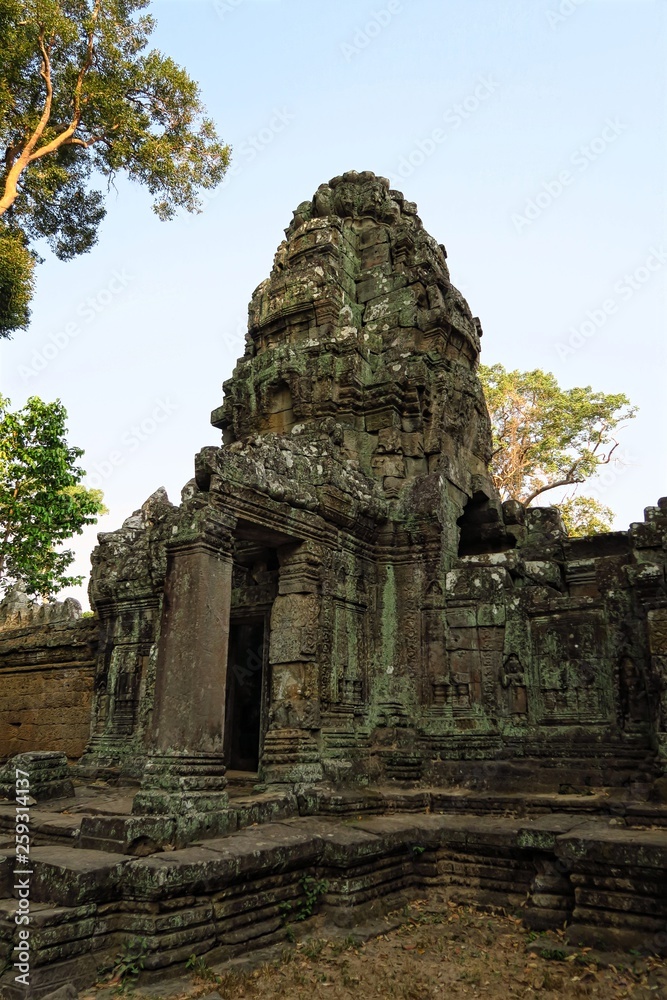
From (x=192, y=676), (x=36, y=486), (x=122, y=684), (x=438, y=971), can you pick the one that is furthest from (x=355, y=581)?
(x=36, y=486)

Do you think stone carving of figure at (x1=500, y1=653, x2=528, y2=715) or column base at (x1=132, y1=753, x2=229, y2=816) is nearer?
column base at (x1=132, y1=753, x2=229, y2=816)

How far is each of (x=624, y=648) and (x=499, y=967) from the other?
3.74 metres

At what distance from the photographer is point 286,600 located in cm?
779

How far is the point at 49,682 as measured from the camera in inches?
436

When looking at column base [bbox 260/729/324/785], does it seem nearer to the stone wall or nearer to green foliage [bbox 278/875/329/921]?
green foliage [bbox 278/875/329/921]

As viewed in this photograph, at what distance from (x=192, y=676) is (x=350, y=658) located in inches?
102

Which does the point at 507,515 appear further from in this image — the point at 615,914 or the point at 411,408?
the point at 615,914

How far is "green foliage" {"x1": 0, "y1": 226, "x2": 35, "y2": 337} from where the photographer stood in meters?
10.7

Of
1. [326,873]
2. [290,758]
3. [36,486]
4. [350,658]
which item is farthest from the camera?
[36,486]

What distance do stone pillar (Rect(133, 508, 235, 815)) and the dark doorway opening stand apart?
8.81 ft

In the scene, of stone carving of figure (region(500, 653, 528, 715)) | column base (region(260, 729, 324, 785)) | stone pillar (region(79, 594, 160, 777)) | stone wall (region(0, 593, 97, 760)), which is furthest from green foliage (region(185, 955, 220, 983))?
stone wall (region(0, 593, 97, 760))

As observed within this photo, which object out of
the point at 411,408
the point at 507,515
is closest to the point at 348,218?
the point at 411,408

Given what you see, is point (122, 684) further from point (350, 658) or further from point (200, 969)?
point (200, 969)

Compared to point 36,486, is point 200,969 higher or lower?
lower
